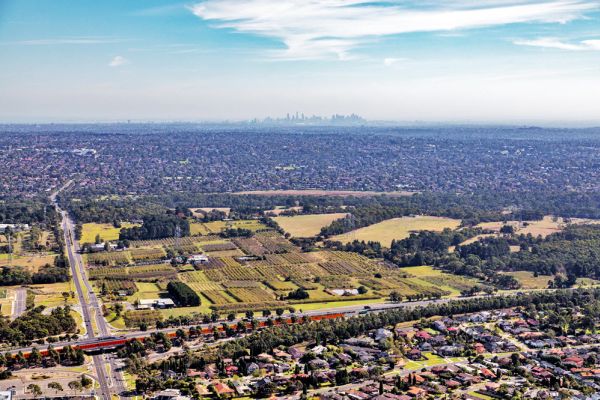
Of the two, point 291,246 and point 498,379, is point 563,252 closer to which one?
point 291,246

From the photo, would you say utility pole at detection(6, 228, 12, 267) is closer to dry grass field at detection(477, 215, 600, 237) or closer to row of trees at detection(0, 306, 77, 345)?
row of trees at detection(0, 306, 77, 345)

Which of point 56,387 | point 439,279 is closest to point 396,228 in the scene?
point 439,279

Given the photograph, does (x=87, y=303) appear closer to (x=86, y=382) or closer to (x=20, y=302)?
(x=20, y=302)

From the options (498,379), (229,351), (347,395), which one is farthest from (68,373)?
(498,379)

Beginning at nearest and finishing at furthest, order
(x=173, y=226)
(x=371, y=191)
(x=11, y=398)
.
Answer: (x=11, y=398)
(x=173, y=226)
(x=371, y=191)

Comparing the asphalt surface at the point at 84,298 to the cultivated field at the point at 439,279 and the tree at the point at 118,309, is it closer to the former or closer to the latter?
the tree at the point at 118,309

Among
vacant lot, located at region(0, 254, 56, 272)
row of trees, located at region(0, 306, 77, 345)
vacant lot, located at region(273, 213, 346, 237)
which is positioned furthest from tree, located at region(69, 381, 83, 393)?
vacant lot, located at region(273, 213, 346, 237)
